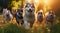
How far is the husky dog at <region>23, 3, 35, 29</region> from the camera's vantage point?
380 cm

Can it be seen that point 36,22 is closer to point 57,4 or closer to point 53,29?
point 53,29

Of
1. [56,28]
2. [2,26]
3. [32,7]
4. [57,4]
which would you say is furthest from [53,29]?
[57,4]

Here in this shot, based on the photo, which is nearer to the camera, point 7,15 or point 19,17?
point 19,17

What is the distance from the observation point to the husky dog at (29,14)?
3800 mm

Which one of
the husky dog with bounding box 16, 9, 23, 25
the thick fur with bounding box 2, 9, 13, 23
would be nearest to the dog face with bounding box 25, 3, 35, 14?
the husky dog with bounding box 16, 9, 23, 25

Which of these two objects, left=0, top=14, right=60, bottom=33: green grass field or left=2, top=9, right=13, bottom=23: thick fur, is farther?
left=2, top=9, right=13, bottom=23: thick fur

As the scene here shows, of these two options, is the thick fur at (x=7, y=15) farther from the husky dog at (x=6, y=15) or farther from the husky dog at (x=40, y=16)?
the husky dog at (x=40, y=16)

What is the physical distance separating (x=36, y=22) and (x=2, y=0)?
473 mm

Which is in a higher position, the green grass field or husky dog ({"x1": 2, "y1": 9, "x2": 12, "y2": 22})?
husky dog ({"x1": 2, "y1": 9, "x2": 12, "y2": 22})

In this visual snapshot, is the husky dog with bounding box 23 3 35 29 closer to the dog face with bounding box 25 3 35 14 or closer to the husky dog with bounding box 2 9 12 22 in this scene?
the dog face with bounding box 25 3 35 14

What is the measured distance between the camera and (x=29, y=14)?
386 centimetres

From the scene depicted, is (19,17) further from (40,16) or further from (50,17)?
(50,17)

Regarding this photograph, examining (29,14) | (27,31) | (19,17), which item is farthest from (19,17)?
(27,31)

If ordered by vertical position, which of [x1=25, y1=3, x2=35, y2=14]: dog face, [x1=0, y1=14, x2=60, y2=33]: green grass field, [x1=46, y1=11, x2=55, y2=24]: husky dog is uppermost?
[x1=25, y1=3, x2=35, y2=14]: dog face
